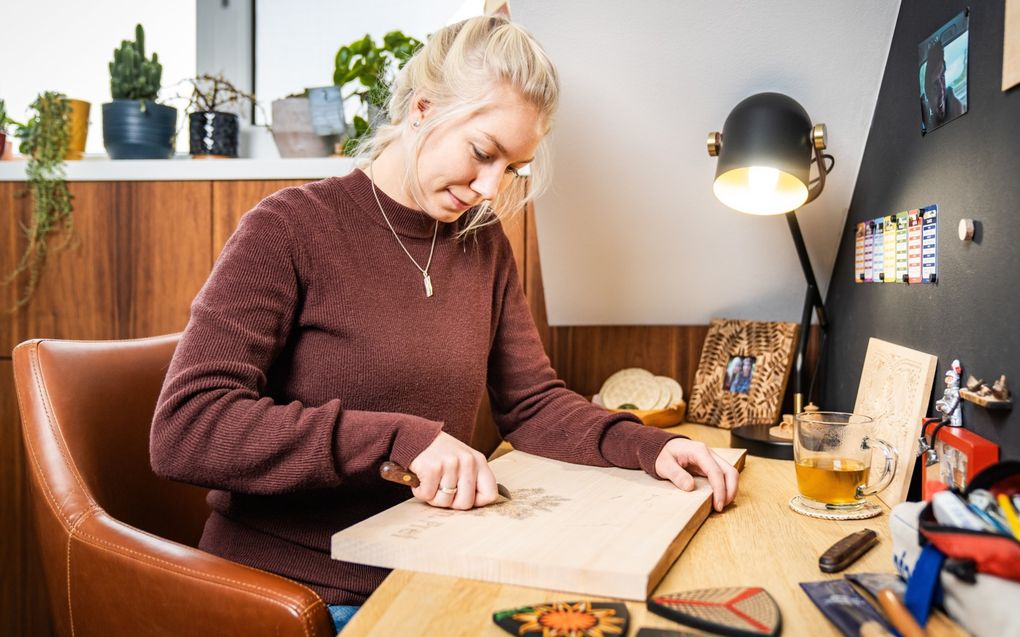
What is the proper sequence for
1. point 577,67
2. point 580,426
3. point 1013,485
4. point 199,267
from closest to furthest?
1. point 1013,485
2. point 580,426
3. point 577,67
4. point 199,267

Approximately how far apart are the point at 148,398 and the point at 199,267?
2.38ft

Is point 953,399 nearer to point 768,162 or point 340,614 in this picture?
point 768,162

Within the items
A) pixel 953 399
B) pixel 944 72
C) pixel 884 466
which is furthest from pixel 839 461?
pixel 944 72

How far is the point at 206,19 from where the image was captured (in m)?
2.25

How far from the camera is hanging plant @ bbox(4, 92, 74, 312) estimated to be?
196cm

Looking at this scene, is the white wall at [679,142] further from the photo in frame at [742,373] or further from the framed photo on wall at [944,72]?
the framed photo on wall at [944,72]

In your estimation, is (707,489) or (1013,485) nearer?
(1013,485)

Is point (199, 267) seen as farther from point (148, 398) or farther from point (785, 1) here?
point (785, 1)

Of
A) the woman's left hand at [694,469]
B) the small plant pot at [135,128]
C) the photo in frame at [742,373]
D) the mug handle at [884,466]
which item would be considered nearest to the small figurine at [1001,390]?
the mug handle at [884,466]

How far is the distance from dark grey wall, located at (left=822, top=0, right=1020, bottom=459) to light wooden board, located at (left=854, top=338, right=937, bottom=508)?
2 cm

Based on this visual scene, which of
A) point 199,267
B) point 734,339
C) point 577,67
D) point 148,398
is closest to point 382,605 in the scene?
point 148,398

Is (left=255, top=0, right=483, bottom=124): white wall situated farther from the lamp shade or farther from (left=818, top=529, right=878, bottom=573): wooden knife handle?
(left=818, top=529, right=878, bottom=573): wooden knife handle

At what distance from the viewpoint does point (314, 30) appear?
2.24m

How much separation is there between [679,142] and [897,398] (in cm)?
65
